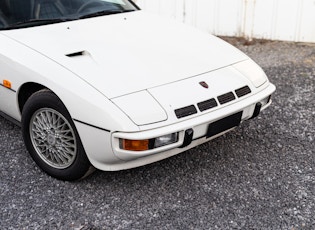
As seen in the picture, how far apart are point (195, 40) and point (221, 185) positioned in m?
1.15

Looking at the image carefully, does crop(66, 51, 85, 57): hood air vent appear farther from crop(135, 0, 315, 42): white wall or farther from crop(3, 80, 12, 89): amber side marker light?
crop(135, 0, 315, 42): white wall

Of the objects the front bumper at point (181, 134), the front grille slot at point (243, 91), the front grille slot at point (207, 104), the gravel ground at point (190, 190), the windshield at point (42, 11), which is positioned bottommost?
the gravel ground at point (190, 190)

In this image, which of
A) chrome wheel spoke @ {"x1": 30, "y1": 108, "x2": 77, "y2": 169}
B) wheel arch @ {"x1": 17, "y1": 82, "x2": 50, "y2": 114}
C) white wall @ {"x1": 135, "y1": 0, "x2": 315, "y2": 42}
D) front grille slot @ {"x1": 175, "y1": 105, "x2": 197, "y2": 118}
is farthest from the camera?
white wall @ {"x1": 135, "y1": 0, "x2": 315, "y2": 42}

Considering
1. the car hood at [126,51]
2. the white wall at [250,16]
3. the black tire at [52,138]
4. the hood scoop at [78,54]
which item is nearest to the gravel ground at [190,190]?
the black tire at [52,138]

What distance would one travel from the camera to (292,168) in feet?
10.9

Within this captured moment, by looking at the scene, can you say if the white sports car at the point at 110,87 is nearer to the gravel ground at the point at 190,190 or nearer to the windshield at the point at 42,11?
the windshield at the point at 42,11

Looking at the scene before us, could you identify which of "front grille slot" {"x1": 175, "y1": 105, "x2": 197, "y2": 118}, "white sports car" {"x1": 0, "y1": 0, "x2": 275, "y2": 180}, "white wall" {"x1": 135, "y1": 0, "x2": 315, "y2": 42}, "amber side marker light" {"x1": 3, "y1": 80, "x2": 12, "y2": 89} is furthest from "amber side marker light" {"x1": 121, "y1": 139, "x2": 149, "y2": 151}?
"white wall" {"x1": 135, "y1": 0, "x2": 315, "y2": 42}

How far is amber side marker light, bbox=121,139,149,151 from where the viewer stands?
2656 millimetres

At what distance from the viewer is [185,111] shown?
2.79m

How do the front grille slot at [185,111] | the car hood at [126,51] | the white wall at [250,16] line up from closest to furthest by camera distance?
the front grille slot at [185,111]
the car hood at [126,51]
the white wall at [250,16]

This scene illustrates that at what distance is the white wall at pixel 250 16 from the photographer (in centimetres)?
592


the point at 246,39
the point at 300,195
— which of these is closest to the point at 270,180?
the point at 300,195

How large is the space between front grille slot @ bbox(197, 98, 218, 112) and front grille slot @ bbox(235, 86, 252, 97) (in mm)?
236

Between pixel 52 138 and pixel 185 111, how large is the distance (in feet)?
3.17
